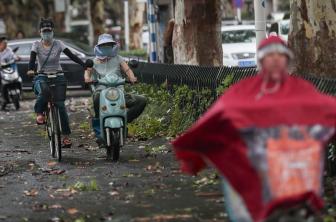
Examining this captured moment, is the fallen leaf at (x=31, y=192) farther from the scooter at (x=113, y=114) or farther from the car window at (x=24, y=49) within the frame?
the car window at (x=24, y=49)

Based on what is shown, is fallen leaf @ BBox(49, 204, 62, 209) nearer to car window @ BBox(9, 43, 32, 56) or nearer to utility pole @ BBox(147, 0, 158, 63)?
utility pole @ BBox(147, 0, 158, 63)

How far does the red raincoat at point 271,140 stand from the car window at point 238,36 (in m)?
20.3

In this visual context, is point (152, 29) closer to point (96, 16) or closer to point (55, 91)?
point (55, 91)

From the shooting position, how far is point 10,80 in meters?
21.6

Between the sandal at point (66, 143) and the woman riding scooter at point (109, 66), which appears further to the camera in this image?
the sandal at point (66, 143)

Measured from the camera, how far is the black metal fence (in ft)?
38.9

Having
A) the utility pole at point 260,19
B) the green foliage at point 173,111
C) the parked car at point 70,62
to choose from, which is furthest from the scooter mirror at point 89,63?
the parked car at point 70,62

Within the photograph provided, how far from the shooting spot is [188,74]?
14.0m

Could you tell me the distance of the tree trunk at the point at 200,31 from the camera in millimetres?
16766

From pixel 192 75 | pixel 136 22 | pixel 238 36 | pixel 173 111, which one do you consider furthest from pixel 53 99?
pixel 136 22

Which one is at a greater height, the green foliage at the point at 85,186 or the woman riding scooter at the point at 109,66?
the woman riding scooter at the point at 109,66

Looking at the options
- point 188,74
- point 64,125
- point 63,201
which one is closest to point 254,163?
point 63,201

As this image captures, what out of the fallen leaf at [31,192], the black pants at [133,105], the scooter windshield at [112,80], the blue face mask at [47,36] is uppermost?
the blue face mask at [47,36]

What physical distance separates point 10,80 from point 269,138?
55.4ft
